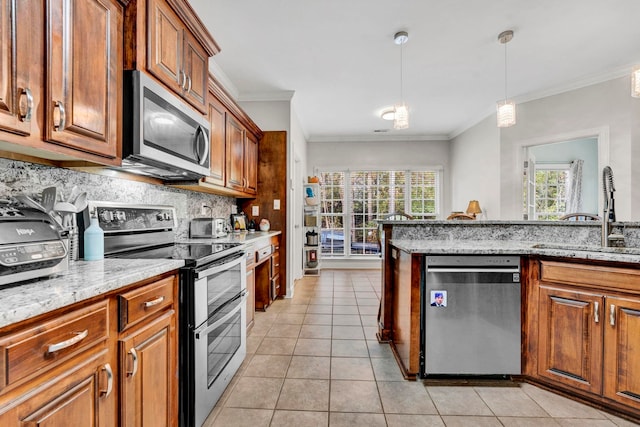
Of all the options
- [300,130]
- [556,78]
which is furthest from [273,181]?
[556,78]

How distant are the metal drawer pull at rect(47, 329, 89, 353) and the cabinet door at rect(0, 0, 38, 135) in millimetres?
667

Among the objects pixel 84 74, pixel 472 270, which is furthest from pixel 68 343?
pixel 472 270

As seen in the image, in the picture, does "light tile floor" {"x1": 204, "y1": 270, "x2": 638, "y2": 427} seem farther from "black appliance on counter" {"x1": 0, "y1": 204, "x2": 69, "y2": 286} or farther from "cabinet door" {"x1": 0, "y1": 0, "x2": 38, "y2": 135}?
"cabinet door" {"x1": 0, "y1": 0, "x2": 38, "y2": 135}

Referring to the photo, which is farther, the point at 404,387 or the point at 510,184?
the point at 510,184

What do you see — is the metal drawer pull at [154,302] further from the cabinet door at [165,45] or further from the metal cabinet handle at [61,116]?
the cabinet door at [165,45]

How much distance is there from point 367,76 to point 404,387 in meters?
3.29

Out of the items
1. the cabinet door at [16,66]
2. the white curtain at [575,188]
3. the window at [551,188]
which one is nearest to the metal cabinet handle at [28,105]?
the cabinet door at [16,66]

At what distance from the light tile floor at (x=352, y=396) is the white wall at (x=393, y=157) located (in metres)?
4.24

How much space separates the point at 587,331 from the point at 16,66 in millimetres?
2863

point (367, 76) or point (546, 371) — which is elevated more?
point (367, 76)

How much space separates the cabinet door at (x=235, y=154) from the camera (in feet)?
10.1

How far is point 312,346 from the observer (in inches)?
100

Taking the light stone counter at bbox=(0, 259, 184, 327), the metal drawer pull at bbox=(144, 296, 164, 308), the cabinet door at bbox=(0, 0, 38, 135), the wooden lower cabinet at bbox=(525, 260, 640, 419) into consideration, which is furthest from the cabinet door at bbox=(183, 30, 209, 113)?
the wooden lower cabinet at bbox=(525, 260, 640, 419)

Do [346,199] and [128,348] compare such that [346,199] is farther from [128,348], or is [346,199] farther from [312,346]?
[128,348]
